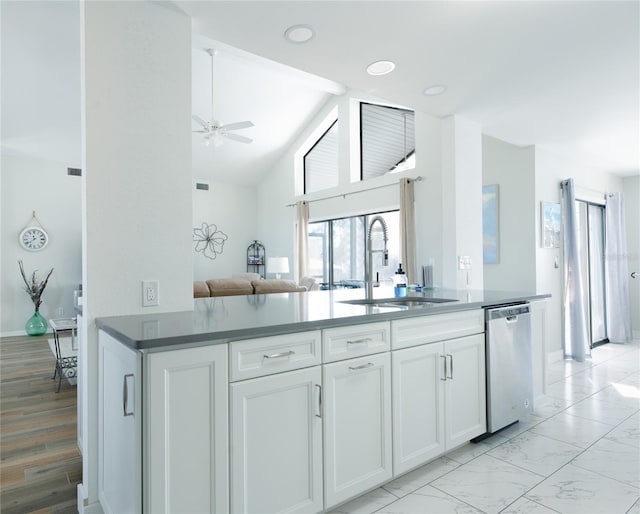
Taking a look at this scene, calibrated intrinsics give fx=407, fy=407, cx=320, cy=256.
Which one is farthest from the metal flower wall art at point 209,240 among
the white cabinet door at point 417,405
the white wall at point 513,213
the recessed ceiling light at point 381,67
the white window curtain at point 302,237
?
the white cabinet door at point 417,405

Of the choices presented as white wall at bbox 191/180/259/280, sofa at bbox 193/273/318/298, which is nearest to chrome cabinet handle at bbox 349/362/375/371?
sofa at bbox 193/273/318/298

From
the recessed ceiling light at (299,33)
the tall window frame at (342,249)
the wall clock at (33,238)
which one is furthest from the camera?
the wall clock at (33,238)

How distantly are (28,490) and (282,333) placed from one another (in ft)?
5.54

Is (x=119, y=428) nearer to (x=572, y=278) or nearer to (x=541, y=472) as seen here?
(x=541, y=472)

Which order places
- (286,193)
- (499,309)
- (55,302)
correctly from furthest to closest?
(286,193)
(55,302)
(499,309)

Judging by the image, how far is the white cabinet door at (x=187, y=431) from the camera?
1300 mm

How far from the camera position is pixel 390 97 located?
3199mm

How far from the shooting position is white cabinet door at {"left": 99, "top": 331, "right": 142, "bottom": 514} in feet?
4.32

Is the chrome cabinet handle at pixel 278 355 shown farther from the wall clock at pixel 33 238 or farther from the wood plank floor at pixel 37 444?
the wall clock at pixel 33 238

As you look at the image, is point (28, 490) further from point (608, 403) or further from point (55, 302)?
point (55, 302)

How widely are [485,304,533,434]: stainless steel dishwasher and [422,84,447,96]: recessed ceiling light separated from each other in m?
1.65

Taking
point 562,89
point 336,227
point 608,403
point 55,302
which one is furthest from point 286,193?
point 608,403

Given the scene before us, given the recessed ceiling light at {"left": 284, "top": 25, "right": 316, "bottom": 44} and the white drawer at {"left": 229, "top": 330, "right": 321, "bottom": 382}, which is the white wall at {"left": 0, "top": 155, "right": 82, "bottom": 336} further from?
the white drawer at {"left": 229, "top": 330, "right": 321, "bottom": 382}

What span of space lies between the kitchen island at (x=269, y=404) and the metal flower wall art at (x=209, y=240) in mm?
6805
